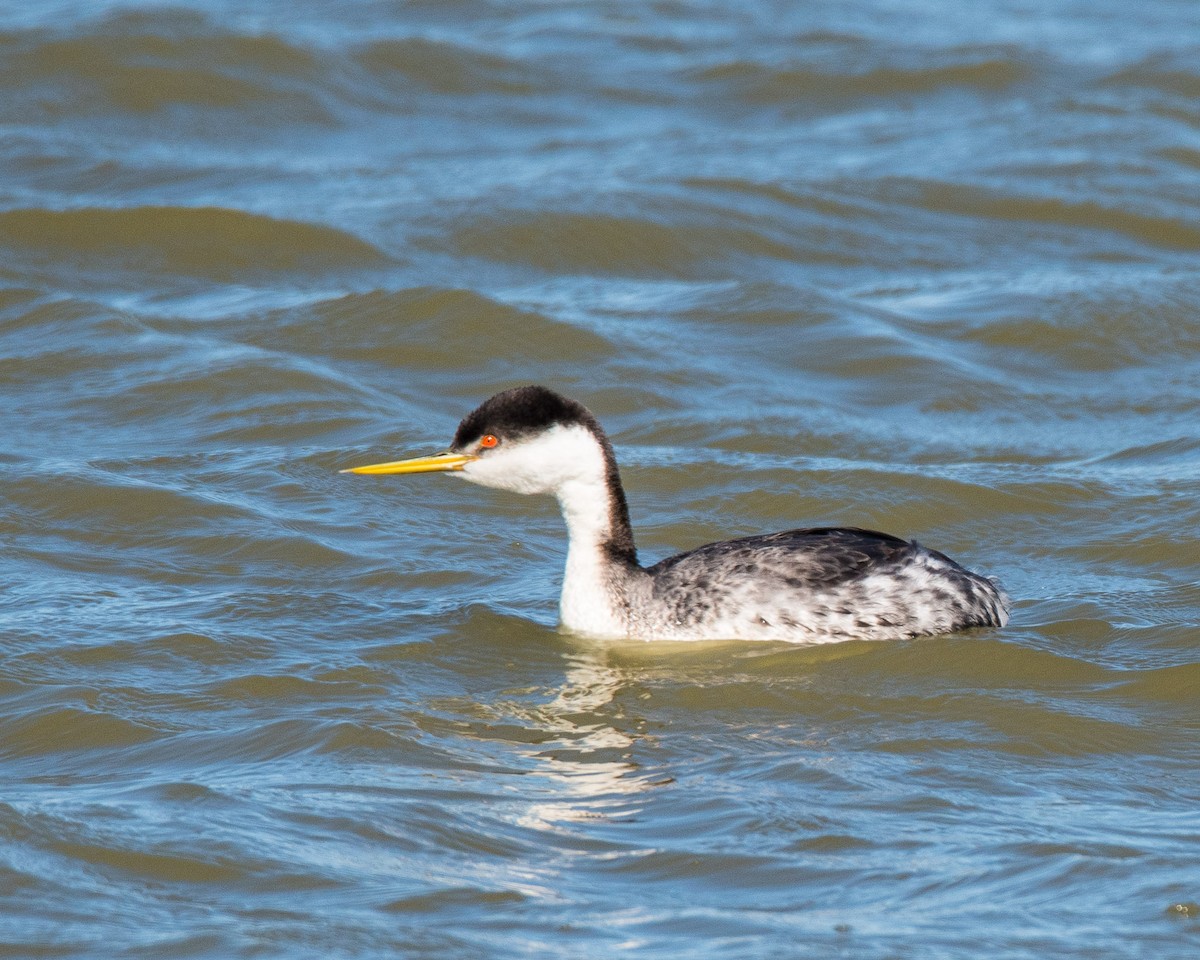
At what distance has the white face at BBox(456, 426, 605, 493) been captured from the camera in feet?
26.6

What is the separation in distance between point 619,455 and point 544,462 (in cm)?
268

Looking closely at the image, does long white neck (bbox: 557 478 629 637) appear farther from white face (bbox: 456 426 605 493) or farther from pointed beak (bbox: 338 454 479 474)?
pointed beak (bbox: 338 454 479 474)

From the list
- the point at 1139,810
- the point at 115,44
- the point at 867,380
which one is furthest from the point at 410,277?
the point at 1139,810

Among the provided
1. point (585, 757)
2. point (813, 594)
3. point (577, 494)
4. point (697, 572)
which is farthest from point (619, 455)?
point (585, 757)

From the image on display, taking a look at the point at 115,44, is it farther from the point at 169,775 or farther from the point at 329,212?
the point at 169,775

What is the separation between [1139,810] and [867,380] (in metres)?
5.64

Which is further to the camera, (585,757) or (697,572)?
(697,572)

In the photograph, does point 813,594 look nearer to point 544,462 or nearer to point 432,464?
point 544,462

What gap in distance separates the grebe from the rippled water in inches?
5.5

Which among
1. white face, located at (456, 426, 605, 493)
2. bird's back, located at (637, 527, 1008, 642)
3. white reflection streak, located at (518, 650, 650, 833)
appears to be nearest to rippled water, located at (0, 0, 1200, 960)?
white reflection streak, located at (518, 650, 650, 833)

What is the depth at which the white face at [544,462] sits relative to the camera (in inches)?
320

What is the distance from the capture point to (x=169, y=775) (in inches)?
270

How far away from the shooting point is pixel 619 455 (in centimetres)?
1080

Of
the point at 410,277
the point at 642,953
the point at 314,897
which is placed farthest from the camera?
the point at 410,277
